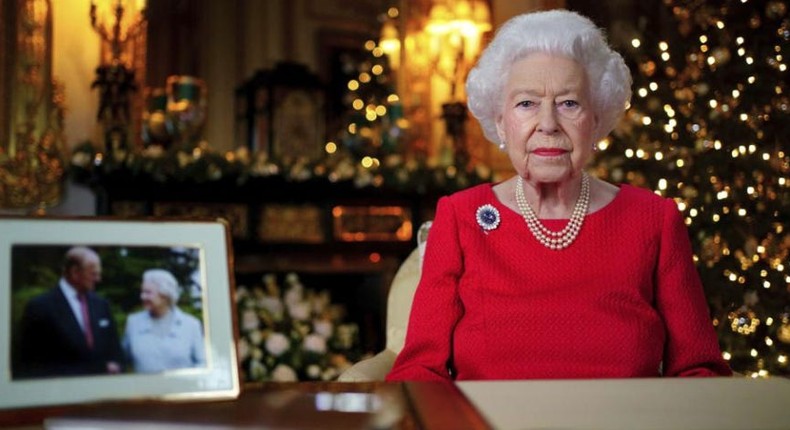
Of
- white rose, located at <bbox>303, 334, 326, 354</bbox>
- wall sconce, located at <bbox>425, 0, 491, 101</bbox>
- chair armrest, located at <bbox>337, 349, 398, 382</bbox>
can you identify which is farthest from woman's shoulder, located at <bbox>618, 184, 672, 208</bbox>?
wall sconce, located at <bbox>425, 0, 491, 101</bbox>

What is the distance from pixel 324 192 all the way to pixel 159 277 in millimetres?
3912

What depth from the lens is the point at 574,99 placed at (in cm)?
146

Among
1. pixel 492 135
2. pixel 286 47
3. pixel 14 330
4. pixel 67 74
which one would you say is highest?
pixel 286 47

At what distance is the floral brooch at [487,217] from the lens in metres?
1.55

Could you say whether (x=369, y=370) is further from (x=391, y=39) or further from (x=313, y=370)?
(x=391, y=39)

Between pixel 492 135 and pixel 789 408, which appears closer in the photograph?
pixel 789 408

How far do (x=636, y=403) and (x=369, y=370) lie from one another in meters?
0.99

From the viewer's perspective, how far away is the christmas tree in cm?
382

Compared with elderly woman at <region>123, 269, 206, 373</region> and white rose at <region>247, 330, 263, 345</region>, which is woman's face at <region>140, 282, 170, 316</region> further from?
white rose at <region>247, 330, 263, 345</region>

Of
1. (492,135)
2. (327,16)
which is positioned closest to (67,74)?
(327,16)

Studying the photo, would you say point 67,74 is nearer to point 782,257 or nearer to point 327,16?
point 327,16

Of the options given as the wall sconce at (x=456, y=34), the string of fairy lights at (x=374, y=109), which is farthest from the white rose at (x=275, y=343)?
the wall sconce at (x=456, y=34)

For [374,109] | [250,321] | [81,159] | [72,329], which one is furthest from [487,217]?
[374,109]

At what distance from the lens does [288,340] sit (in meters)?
3.56
